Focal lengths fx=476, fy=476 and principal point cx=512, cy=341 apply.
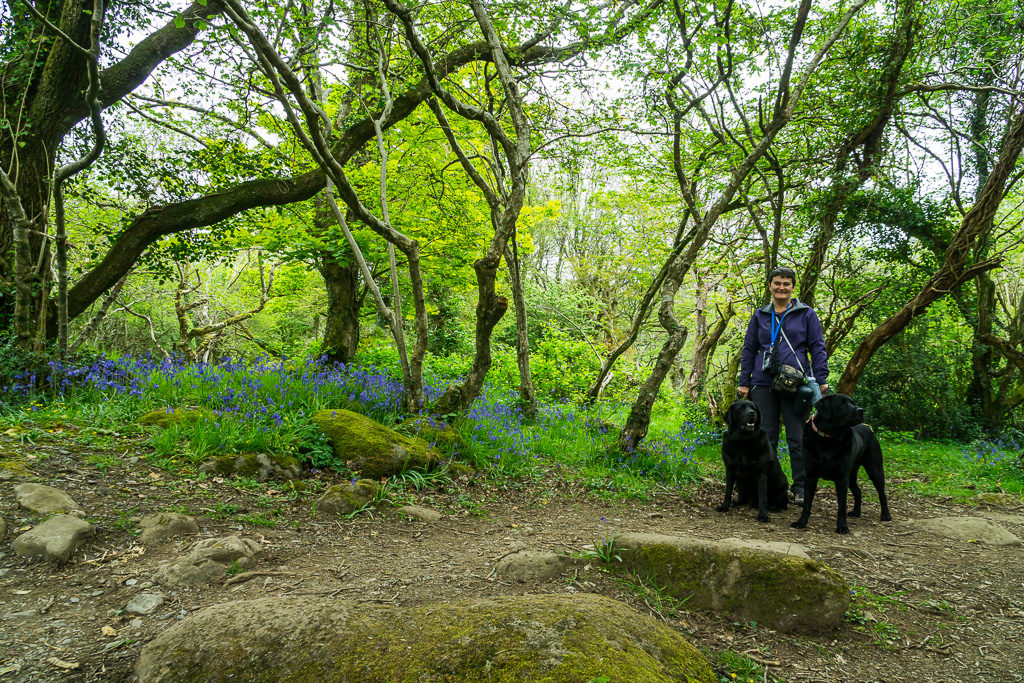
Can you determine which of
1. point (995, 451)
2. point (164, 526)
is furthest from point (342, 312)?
point (995, 451)

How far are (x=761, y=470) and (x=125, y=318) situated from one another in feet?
78.1

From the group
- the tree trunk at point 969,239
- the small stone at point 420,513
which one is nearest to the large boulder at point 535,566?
the small stone at point 420,513

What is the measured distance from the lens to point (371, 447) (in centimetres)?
450

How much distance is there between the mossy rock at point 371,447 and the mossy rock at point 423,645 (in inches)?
94.1

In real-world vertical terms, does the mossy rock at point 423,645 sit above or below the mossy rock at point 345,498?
above

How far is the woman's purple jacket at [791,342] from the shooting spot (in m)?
4.25

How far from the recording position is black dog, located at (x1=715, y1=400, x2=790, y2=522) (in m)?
3.94

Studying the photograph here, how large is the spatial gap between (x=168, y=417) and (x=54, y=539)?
2188 mm

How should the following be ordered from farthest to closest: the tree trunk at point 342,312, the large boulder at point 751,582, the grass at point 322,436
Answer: the tree trunk at point 342,312 < the grass at point 322,436 < the large boulder at point 751,582

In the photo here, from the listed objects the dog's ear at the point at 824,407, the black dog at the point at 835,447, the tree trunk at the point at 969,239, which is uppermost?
the tree trunk at the point at 969,239

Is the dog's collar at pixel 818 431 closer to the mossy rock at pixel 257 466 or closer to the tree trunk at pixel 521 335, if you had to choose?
the tree trunk at pixel 521 335

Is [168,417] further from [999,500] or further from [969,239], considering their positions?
[969,239]

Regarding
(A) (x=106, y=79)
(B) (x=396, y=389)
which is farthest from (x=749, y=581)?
(A) (x=106, y=79)

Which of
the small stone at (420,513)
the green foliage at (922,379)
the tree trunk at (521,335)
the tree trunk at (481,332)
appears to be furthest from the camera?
the green foliage at (922,379)
